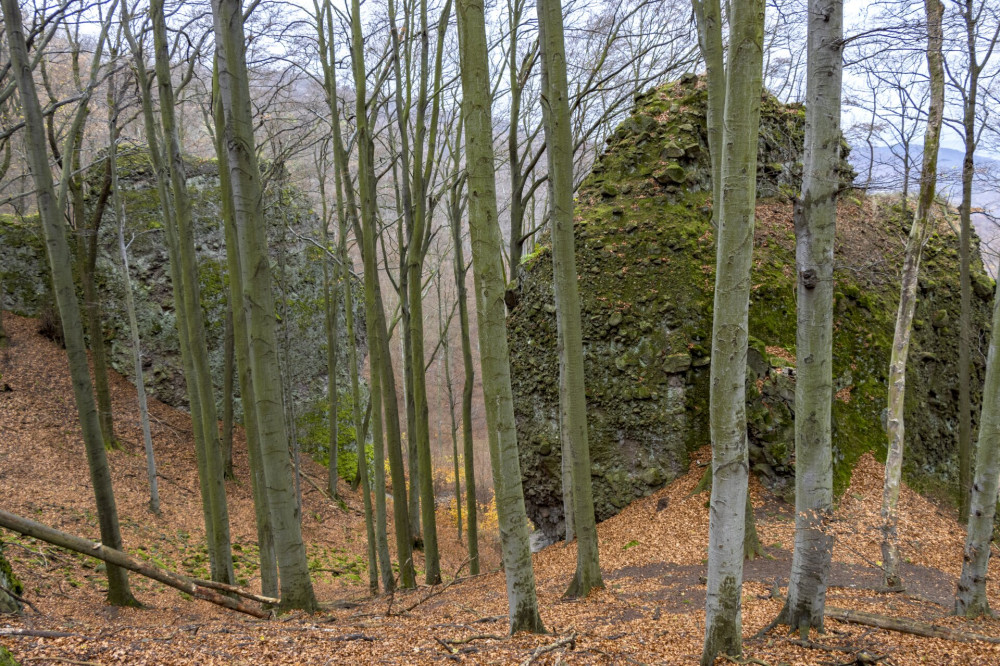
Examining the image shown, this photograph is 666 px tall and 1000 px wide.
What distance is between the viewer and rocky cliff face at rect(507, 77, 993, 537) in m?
10.3

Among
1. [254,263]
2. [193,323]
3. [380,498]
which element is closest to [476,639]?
[254,263]

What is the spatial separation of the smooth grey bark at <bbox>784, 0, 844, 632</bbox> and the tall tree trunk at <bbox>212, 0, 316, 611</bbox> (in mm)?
4294

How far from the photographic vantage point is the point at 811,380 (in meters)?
4.23

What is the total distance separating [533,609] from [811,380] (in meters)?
2.63

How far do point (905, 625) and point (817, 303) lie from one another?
2713 millimetres

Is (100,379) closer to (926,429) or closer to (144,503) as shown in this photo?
(144,503)

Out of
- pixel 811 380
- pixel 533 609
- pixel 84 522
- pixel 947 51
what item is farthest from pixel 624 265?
pixel 84 522

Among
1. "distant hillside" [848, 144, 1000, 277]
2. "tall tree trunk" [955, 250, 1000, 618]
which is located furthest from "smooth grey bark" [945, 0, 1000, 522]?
"tall tree trunk" [955, 250, 1000, 618]

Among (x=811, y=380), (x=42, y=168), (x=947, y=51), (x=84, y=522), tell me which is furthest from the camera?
(x=84, y=522)

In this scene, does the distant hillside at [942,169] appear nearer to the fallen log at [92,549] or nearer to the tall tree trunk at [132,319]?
the fallen log at [92,549]

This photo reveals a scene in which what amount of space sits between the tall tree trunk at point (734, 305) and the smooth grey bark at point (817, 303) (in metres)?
0.93

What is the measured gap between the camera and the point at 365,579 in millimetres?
12086

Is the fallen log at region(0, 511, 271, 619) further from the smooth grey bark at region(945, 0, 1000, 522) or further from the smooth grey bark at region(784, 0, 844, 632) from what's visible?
the smooth grey bark at region(945, 0, 1000, 522)

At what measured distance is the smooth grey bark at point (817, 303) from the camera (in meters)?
4.12
